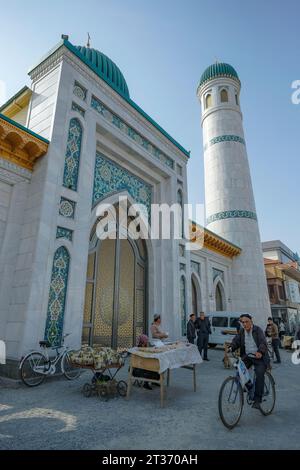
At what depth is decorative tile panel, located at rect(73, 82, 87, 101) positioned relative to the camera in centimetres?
706

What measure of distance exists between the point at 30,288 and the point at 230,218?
13933 mm

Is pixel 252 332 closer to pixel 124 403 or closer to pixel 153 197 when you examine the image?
pixel 124 403

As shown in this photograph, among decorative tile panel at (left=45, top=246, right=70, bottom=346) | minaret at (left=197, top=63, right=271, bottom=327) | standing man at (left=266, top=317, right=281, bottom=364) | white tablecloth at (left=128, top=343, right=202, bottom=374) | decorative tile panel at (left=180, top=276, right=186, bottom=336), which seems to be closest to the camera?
white tablecloth at (left=128, top=343, right=202, bottom=374)

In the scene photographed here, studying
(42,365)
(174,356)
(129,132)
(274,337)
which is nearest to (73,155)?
(129,132)

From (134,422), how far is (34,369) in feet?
7.65

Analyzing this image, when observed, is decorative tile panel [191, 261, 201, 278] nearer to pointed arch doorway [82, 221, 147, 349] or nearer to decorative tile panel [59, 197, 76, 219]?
pointed arch doorway [82, 221, 147, 349]

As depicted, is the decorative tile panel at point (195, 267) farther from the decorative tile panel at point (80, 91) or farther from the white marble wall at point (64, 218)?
the decorative tile panel at point (80, 91)

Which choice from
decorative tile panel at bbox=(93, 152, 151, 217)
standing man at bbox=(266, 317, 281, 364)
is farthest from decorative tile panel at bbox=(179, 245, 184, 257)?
standing man at bbox=(266, 317, 281, 364)

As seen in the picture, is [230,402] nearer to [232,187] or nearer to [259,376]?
[259,376]

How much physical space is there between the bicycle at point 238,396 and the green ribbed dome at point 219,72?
20.7 m

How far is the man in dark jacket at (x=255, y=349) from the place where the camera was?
3.40 meters

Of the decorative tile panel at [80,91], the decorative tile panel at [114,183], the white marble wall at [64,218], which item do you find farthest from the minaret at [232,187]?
the decorative tile panel at [80,91]

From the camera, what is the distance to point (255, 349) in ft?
11.8

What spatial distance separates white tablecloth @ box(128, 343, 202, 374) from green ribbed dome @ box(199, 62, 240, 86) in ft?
66.2
